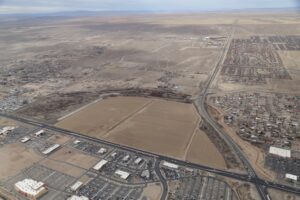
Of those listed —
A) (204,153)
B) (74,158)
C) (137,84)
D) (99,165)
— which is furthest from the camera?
(137,84)

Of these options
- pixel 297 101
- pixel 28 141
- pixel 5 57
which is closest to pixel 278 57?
pixel 297 101

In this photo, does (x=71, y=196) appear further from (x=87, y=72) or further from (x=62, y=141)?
(x=87, y=72)

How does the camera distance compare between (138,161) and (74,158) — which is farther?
(74,158)

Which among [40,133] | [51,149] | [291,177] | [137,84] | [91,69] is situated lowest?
[51,149]

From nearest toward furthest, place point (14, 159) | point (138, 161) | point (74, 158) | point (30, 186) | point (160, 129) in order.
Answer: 1. point (30, 186)
2. point (138, 161)
3. point (74, 158)
4. point (14, 159)
5. point (160, 129)

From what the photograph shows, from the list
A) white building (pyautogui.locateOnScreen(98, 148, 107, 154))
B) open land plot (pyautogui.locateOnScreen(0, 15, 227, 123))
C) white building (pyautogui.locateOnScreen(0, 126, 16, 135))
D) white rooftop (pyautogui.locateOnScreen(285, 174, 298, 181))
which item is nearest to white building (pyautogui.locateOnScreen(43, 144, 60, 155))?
white building (pyautogui.locateOnScreen(98, 148, 107, 154))

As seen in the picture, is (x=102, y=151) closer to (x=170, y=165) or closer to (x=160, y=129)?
(x=170, y=165)

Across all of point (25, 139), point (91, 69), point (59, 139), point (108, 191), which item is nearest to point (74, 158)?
point (59, 139)

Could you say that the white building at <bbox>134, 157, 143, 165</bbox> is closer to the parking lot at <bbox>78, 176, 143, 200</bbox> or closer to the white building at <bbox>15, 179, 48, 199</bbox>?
the parking lot at <bbox>78, 176, 143, 200</bbox>
